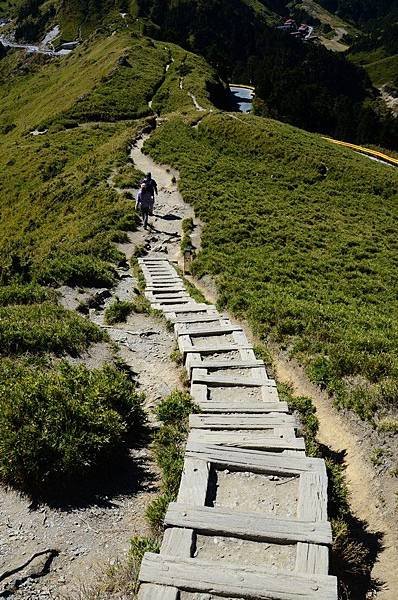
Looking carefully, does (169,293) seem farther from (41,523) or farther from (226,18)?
(226,18)

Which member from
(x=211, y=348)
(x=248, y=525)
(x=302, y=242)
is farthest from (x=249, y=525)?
(x=302, y=242)

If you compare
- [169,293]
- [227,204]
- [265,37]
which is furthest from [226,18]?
[169,293]

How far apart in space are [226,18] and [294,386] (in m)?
216

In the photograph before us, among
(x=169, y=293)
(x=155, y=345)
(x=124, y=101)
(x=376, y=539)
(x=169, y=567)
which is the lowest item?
(x=124, y=101)

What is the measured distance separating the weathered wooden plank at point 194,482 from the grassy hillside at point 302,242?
15.6ft

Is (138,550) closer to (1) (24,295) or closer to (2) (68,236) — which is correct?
(1) (24,295)

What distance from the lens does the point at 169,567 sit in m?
5.90

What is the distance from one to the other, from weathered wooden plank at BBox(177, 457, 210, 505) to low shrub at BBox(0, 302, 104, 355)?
6.09 m

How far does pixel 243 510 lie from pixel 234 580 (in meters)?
1.40

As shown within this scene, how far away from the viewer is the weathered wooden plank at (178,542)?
6.19m

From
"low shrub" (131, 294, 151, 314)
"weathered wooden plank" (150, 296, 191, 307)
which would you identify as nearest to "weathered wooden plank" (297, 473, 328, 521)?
"low shrub" (131, 294, 151, 314)

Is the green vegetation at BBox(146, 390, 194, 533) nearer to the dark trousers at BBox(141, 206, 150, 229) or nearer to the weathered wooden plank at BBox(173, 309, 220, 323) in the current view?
the weathered wooden plank at BBox(173, 309, 220, 323)

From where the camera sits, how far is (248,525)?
6562mm

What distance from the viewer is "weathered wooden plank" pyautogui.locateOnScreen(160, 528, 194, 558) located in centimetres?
619
